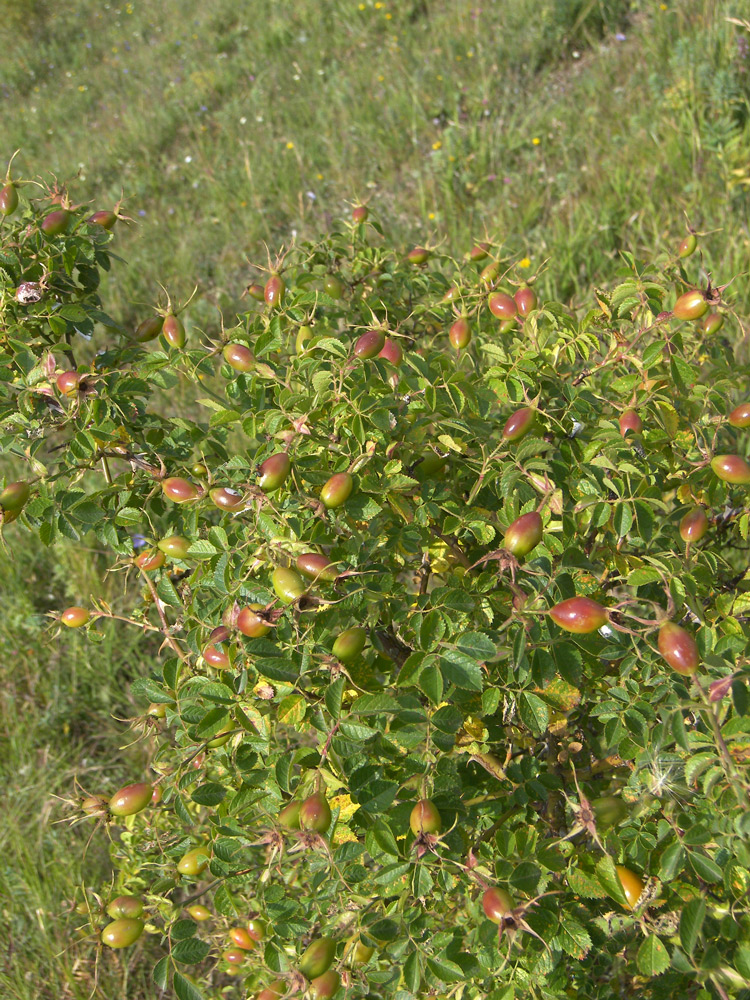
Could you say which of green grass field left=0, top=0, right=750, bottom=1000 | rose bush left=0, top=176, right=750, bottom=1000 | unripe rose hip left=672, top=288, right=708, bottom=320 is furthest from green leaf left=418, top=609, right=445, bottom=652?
green grass field left=0, top=0, right=750, bottom=1000

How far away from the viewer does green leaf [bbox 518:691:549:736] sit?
909 millimetres

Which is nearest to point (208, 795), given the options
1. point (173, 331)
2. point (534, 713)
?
point (534, 713)

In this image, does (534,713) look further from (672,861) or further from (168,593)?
(168,593)

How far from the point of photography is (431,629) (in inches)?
34.8

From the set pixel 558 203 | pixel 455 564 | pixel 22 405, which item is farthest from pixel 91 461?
pixel 558 203

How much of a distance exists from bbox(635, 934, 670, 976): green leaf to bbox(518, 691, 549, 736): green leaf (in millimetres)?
260

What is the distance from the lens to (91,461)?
3.56 ft

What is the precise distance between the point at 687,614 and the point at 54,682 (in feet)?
6.41

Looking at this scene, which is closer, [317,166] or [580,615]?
[580,615]

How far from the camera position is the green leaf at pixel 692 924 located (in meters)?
0.81

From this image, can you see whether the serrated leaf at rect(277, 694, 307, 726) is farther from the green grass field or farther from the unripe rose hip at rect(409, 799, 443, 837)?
the green grass field

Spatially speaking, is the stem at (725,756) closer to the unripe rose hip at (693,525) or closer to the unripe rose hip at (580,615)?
the unripe rose hip at (580,615)

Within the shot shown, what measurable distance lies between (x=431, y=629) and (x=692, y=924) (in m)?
0.41

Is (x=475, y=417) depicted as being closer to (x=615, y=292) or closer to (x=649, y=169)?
(x=615, y=292)
